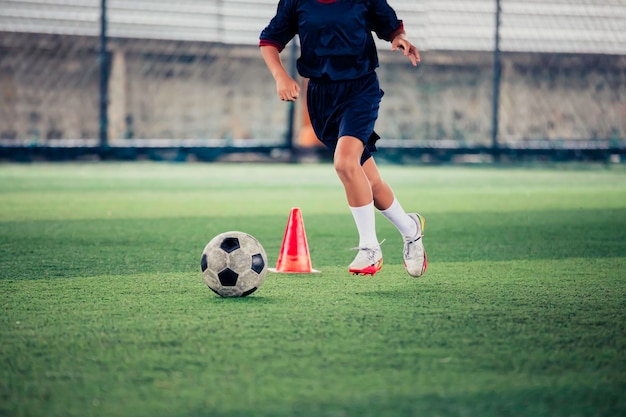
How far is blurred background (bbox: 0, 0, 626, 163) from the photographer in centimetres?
1285

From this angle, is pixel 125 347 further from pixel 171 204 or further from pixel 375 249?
pixel 171 204

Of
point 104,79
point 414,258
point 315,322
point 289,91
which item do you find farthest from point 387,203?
point 104,79

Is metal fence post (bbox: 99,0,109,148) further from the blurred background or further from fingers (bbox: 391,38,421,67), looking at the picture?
Answer: fingers (bbox: 391,38,421,67)

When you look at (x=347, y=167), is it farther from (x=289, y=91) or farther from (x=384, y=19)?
(x=384, y=19)

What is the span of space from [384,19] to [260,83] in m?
9.64

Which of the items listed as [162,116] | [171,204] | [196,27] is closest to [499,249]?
[171,204]

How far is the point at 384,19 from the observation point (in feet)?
15.2

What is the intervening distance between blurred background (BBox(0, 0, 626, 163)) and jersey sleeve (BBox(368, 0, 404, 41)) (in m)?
8.34

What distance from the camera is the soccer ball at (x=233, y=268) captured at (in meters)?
3.80

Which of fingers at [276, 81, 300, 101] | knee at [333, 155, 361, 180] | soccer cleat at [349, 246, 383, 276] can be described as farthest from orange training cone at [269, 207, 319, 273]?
fingers at [276, 81, 300, 101]

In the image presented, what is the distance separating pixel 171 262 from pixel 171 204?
9.96 ft

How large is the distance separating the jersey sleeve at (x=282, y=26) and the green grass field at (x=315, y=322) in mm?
1107

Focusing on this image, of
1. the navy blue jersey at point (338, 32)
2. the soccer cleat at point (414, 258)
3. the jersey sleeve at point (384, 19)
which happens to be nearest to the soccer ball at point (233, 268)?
the soccer cleat at point (414, 258)

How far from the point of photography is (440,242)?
5.66 m
